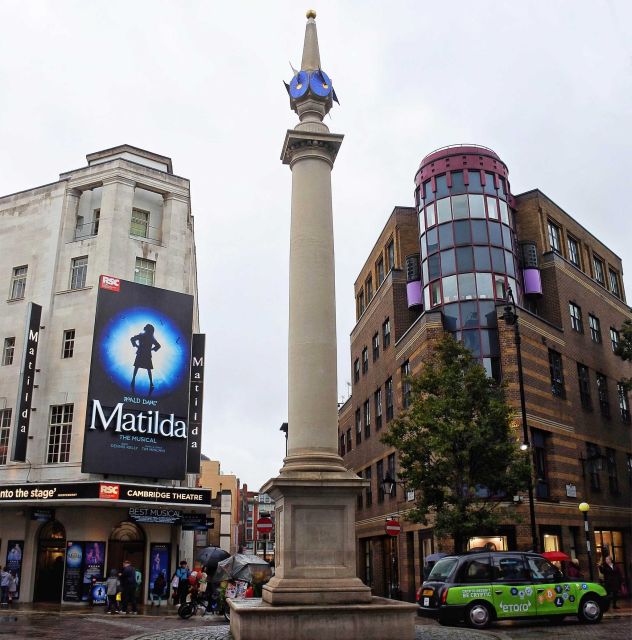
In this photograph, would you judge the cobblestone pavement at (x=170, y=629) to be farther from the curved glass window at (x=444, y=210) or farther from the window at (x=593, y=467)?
the curved glass window at (x=444, y=210)

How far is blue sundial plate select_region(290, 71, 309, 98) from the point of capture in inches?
680

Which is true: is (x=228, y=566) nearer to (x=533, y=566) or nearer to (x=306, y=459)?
(x=533, y=566)

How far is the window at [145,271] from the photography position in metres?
34.5

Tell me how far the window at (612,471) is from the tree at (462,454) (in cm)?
1642

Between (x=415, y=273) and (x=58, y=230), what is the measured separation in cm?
1834

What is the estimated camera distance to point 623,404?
4188 cm

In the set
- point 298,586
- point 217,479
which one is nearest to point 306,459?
point 298,586

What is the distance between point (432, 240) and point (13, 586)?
2445 cm

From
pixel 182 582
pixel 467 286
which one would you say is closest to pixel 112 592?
pixel 182 582

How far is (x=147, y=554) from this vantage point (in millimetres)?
30844

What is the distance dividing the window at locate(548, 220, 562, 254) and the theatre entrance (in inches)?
1137

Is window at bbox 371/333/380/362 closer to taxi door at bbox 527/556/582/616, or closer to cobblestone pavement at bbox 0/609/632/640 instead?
cobblestone pavement at bbox 0/609/632/640

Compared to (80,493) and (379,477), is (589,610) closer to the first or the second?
(80,493)

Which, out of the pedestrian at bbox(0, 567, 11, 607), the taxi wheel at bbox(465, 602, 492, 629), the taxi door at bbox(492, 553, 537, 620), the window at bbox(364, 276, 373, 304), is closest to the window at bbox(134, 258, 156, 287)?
the pedestrian at bbox(0, 567, 11, 607)
